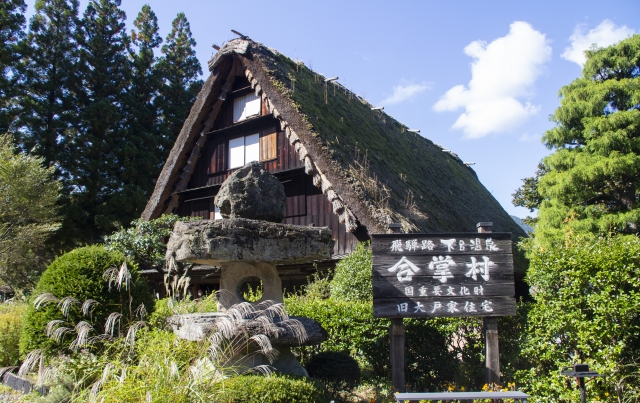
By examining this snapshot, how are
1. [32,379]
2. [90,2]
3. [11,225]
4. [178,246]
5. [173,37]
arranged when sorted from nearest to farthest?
[178,246], [32,379], [11,225], [90,2], [173,37]

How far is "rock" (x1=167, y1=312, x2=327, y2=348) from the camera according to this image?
4.54 meters

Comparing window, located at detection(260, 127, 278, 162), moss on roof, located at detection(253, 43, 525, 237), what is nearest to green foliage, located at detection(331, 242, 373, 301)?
moss on roof, located at detection(253, 43, 525, 237)

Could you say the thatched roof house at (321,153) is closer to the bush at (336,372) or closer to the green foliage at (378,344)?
the green foliage at (378,344)

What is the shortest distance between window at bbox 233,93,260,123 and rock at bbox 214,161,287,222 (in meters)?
7.93

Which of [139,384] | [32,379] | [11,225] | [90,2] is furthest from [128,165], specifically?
[139,384]

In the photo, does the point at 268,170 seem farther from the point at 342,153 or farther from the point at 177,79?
the point at 177,79

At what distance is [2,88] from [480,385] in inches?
745

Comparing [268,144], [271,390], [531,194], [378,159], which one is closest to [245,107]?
[268,144]

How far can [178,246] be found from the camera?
4.90 metres

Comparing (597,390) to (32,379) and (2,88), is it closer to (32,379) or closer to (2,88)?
(32,379)

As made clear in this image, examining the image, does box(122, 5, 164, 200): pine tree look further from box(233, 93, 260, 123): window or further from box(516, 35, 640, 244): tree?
box(516, 35, 640, 244): tree

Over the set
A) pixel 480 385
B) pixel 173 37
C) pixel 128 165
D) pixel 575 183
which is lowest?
pixel 480 385

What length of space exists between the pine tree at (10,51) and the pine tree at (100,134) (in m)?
2.09

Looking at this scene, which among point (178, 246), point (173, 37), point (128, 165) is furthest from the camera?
point (173, 37)
